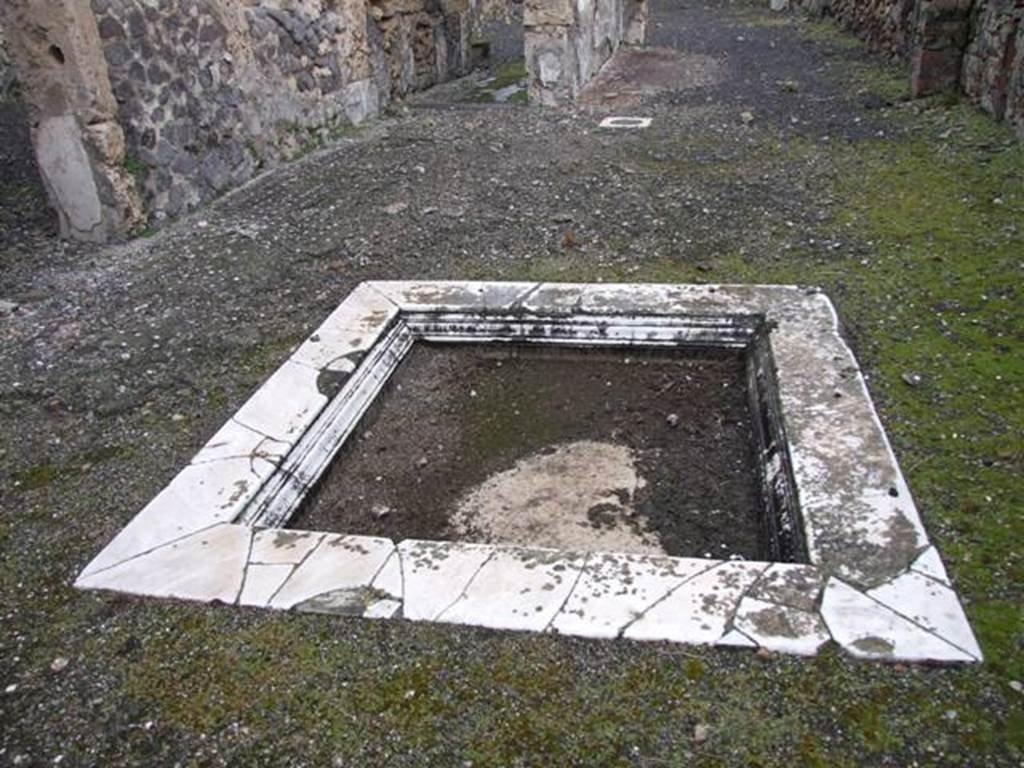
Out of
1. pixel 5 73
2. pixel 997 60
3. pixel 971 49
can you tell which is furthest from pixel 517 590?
pixel 5 73

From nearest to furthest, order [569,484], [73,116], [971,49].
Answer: [569,484] → [73,116] → [971,49]

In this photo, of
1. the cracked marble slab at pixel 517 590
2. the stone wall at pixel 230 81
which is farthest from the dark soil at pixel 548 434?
the stone wall at pixel 230 81

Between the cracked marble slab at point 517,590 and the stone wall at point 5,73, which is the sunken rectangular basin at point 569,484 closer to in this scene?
the cracked marble slab at point 517,590

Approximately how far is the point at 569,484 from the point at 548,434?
1.21 feet

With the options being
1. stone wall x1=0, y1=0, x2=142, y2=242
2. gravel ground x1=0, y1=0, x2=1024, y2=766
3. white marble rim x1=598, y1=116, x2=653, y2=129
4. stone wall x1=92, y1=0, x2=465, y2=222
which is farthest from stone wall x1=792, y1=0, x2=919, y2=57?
stone wall x1=0, y1=0, x2=142, y2=242

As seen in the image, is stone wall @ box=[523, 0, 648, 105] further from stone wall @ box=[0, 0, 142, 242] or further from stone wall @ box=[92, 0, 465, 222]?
stone wall @ box=[0, 0, 142, 242]

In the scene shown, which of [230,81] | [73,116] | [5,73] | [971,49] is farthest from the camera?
[5,73]

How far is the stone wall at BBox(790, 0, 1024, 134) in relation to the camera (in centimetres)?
583

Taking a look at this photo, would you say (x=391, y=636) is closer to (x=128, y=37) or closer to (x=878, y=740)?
(x=878, y=740)

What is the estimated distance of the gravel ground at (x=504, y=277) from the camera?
6.56ft

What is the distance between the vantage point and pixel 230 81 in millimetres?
6012

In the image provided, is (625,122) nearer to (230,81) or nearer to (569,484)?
(230,81)

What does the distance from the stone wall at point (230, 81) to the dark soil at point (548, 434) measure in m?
2.65

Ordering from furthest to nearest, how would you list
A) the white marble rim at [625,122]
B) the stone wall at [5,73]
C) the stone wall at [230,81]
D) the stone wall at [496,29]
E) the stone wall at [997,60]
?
the stone wall at [496,29]
the stone wall at [5,73]
the white marble rim at [625,122]
the stone wall at [997,60]
the stone wall at [230,81]
